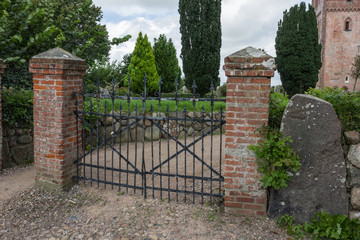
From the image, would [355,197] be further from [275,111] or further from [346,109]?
[275,111]

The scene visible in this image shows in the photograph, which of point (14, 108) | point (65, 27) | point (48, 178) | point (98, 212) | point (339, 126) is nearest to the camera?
point (339, 126)

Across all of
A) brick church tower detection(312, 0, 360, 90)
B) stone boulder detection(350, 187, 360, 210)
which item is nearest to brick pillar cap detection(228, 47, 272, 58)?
stone boulder detection(350, 187, 360, 210)

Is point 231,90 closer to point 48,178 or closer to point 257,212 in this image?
point 257,212

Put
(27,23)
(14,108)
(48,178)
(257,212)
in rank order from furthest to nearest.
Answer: (27,23) < (14,108) < (48,178) < (257,212)

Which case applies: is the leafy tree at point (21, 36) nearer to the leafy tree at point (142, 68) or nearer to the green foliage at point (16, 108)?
the green foliage at point (16, 108)

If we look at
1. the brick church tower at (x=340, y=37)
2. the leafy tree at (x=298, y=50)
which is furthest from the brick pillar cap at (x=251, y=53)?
the brick church tower at (x=340, y=37)

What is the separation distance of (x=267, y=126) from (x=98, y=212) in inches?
103

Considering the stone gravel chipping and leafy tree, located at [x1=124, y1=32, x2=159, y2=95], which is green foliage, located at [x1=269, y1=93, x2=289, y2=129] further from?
leafy tree, located at [x1=124, y1=32, x2=159, y2=95]

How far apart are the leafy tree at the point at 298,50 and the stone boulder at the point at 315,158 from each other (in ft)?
53.4

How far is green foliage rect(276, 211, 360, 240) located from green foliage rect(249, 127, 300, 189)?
546mm

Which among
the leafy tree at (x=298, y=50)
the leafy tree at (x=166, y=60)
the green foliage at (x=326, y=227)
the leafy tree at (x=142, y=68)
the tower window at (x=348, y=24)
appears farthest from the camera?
the tower window at (x=348, y=24)

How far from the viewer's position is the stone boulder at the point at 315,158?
3.78 metres

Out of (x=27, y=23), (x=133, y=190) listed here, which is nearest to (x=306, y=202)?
(x=133, y=190)

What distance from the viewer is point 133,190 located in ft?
17.1
